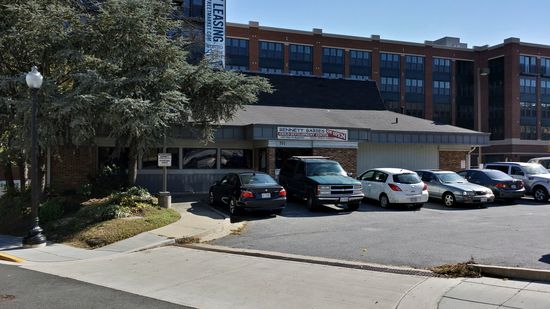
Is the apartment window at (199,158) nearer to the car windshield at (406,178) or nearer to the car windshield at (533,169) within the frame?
the car windshield at (406,178)

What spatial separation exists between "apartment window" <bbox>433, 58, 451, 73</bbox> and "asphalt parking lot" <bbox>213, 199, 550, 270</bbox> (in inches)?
2515

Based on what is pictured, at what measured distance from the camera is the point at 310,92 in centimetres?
3173

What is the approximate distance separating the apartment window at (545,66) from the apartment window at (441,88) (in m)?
13.9

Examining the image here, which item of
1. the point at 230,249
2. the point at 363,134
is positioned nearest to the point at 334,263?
the point at 230,249

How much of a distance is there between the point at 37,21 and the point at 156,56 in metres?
3.67

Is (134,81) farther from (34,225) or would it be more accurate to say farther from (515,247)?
(515,247)

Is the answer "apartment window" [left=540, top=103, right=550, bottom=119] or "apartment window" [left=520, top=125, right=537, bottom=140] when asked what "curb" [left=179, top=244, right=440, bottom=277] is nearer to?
"apartment window" [left=520, top=125, right=537, bottom=140]

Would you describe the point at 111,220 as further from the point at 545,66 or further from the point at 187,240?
the point at 545,66

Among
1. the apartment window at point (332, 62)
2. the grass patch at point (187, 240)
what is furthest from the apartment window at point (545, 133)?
the grass patch at point (187, 240)

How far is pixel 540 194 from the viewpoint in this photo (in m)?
22.1

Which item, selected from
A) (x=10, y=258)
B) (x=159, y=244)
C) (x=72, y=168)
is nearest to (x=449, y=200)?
(x=159, y=244)

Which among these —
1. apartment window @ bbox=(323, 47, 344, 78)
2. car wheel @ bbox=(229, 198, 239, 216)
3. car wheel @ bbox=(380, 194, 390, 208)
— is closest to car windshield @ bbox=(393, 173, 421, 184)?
car wheel @ bbox=(380, 194, 390, 208)

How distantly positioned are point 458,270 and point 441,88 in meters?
75.1

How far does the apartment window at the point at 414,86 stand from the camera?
251 ft
